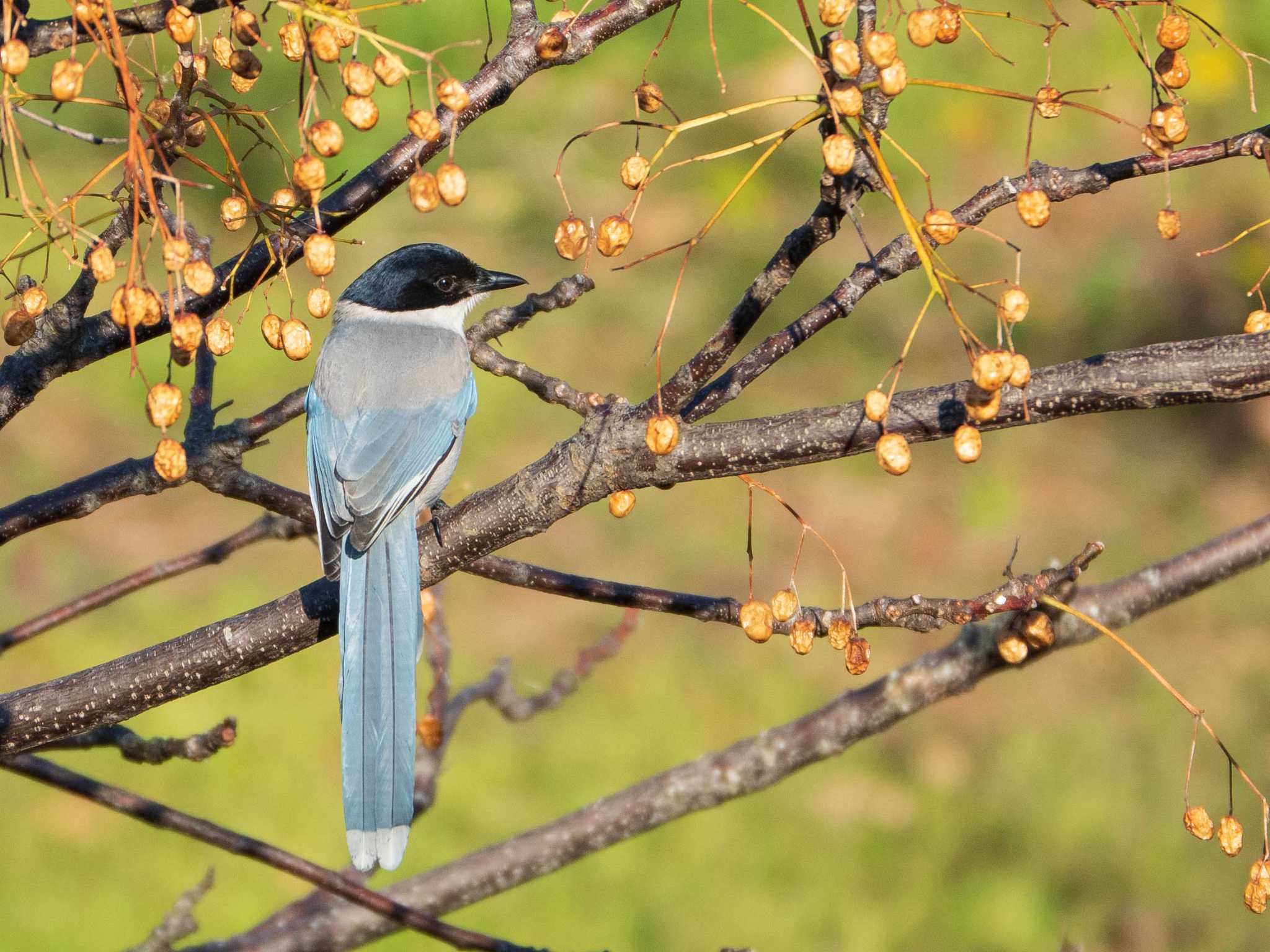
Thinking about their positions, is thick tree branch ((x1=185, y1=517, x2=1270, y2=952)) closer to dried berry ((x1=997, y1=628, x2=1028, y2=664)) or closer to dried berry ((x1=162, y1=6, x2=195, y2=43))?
dried berry ((x1=997, y1=628, x2=1028, y2=664))

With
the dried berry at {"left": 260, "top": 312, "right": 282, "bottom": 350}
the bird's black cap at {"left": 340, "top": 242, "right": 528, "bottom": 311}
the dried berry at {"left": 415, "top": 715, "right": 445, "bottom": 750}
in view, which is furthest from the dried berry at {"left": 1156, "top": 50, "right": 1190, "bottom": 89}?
the bird's black cap at {"left": 340, "top": 242, "right": 528, "bottom": 311}

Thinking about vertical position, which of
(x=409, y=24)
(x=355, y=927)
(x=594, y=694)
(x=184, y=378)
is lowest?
(x=355, y=927)

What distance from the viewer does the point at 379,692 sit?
9.91 ft

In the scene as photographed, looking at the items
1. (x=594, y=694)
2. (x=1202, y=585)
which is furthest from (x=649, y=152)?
(x=1202, y=585)

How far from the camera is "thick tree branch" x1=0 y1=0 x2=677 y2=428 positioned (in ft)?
7.79

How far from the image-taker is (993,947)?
17.1 ft

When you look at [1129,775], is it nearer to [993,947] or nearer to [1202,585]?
[993,947]

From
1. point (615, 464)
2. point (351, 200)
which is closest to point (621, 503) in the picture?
point (615, 464)

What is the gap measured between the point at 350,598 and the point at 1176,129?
1.81 meters

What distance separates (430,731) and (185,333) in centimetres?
170

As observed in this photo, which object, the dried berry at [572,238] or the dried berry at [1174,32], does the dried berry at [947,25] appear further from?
the dried berry at [572,238]

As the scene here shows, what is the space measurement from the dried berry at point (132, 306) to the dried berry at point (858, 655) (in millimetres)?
1132

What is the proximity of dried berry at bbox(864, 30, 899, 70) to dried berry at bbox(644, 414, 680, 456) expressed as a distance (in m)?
0.57

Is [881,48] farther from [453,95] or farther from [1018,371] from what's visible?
[453,95]
